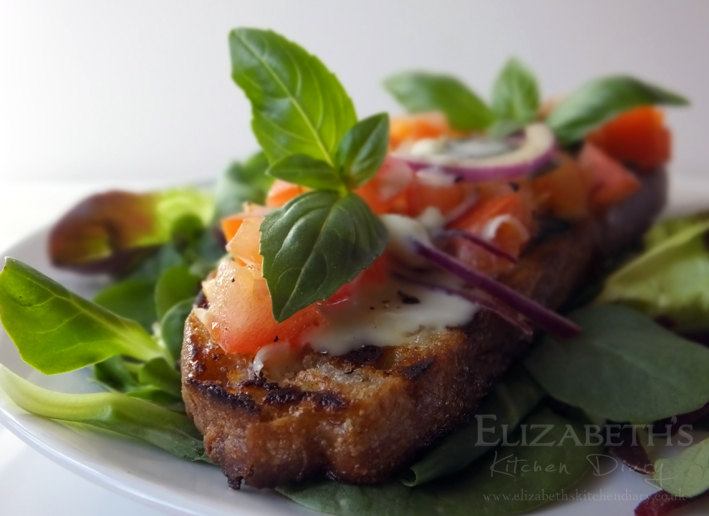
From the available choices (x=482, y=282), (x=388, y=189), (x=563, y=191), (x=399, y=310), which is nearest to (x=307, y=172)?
(x=388, y=189)

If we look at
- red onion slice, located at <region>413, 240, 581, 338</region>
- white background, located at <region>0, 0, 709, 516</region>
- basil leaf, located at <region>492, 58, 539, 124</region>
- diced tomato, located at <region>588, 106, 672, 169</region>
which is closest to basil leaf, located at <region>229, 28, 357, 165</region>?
red onion slice, located at <region>413, 240, 581, 338</region>

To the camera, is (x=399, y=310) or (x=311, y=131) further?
(x=311, y=131)

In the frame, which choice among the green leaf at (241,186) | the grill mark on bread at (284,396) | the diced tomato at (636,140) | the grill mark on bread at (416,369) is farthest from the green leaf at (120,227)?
the diced tomato at (636,140)

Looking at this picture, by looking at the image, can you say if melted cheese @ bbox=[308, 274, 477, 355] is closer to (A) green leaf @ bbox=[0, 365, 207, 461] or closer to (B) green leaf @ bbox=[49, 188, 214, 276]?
(A) green leaf @ bbox=[0, 365, 207, 461]

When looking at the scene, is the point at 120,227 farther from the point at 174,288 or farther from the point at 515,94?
the point at 515,94

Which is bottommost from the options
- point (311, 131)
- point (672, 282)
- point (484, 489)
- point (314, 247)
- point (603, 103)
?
point (672, 282)
